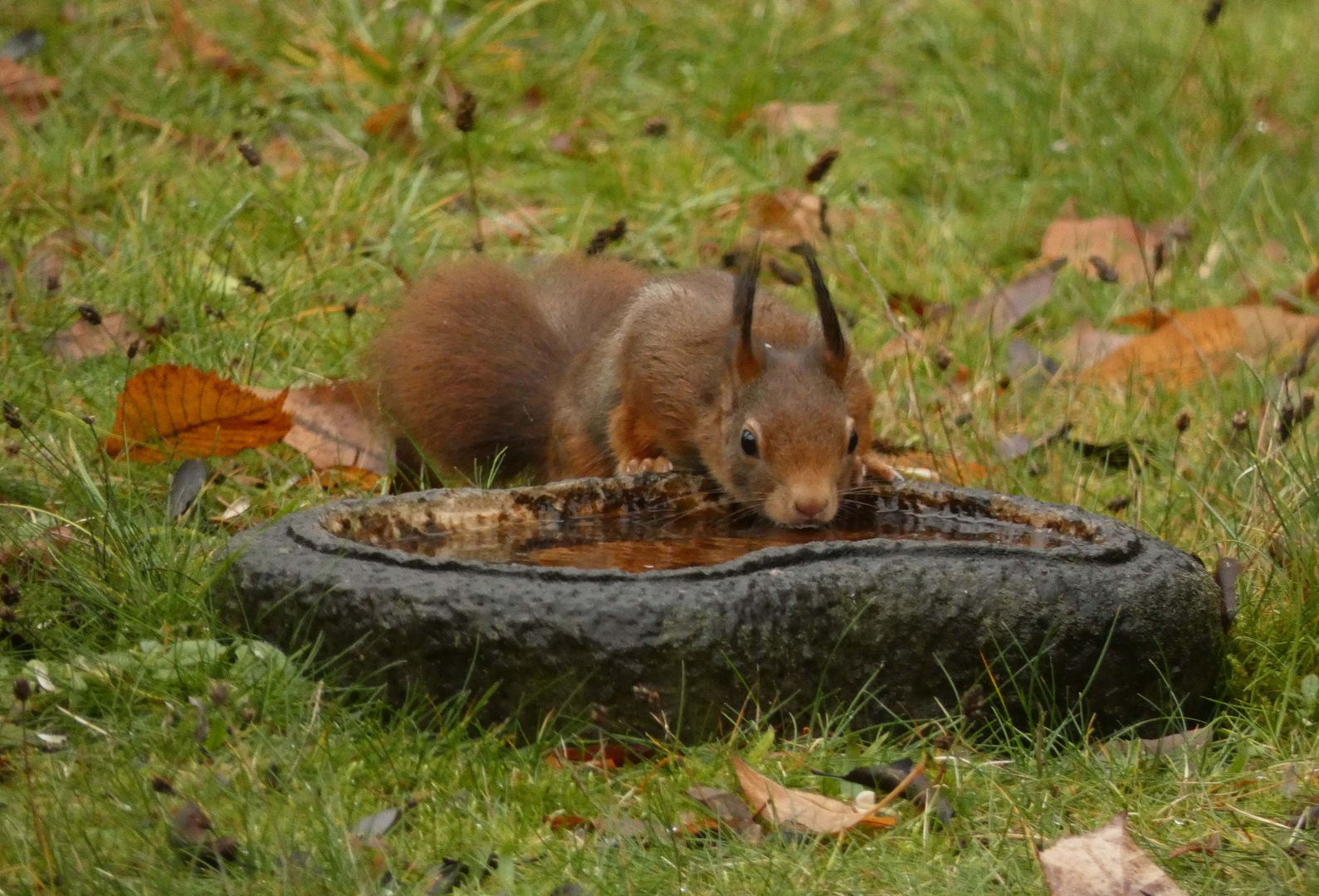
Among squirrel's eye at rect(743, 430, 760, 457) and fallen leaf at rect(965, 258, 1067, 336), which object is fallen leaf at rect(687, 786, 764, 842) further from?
fallen leaf at rect(965, 258, 1067, 336)

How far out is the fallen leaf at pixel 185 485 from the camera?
319 centimetres

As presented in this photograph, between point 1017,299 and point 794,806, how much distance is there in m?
2.83

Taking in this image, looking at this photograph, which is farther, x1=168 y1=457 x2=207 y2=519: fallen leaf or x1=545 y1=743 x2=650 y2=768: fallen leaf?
x1=168 y1=457 x2=207 y2=519: fallen leaf

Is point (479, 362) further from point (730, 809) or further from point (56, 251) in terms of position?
point (730, 809)

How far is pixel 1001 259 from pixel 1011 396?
1.19 metres

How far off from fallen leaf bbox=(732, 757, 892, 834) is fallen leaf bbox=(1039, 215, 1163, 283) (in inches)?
116

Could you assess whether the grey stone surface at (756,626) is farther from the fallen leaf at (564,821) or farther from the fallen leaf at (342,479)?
the fallen leaf at (342,479)

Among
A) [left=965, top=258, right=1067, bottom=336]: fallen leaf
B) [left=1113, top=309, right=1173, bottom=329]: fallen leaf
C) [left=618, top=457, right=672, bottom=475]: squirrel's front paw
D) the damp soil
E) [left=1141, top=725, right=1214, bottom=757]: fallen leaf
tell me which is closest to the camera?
A: [left=1141, top=725, right=1214, bottom=757]: fallen leaf

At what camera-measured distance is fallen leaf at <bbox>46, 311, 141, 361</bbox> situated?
3.95 metres

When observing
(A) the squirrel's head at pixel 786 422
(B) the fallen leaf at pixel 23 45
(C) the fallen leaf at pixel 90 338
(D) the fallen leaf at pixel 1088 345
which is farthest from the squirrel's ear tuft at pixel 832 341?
(B) the fallen leaf at pixel 23 45

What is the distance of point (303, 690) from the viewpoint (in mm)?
2531

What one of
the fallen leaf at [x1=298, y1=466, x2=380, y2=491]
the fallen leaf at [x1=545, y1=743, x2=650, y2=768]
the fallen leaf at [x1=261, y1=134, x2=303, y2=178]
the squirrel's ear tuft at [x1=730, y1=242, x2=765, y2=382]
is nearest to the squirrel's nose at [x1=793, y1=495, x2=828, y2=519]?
the squirrel's ear tuft at [x1=730, y1=242, x2=765, y2=382]

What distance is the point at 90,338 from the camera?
402 centimetres

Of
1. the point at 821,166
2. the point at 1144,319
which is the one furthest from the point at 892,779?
the point at 1144,319
